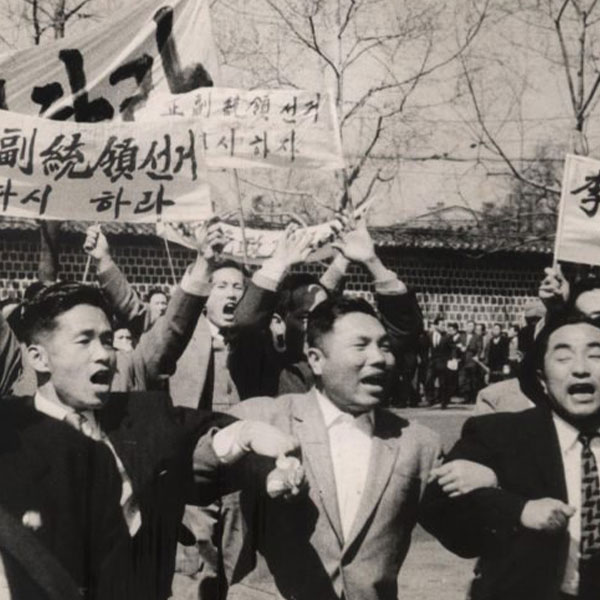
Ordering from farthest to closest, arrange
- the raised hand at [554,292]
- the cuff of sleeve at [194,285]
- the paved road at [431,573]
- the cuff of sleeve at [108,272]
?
the paved road at [431,573], the cuff of sleeve at [108,272], the raised hand at [554,292], the cuff of sleeve at [194,285]

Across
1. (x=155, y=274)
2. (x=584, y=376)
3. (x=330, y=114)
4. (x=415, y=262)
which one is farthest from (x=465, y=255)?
(x=584, y=376)

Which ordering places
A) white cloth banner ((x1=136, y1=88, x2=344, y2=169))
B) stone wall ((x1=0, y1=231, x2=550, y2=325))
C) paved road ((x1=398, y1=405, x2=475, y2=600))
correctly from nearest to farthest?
paved road ((x1=398, y1=405, x2=475, y2=600)) → white cloth banner ((x1=136, y1=88, x2=344, y2=169)) → stone wall ((x1=0, y1=231, x2=550, y2=325))

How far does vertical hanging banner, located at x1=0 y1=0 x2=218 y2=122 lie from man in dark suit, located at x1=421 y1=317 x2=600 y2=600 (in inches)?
105

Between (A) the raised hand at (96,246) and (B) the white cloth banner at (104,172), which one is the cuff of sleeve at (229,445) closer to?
(A) the raised hand at (96,246)

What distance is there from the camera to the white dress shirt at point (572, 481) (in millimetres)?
2893

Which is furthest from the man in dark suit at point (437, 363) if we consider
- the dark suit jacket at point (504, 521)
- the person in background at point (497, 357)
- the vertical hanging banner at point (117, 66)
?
the dark suit jacket at point (504, 521)

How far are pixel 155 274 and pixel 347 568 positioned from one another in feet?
40.6

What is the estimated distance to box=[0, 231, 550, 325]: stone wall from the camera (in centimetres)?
1441

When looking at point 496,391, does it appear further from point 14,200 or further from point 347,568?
point 14,200

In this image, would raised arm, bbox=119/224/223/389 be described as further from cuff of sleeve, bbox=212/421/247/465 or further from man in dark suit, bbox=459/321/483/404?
man in dark suit, bbox=459/321/483/404

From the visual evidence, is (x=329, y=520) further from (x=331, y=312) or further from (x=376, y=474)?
(x=331, y=312)

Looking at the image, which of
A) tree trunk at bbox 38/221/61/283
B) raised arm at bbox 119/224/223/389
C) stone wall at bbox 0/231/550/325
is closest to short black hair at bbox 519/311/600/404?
raised arm at bbox 119/224/223/389

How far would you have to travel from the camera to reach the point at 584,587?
289cm

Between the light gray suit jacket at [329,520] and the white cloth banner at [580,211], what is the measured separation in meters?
1.62
